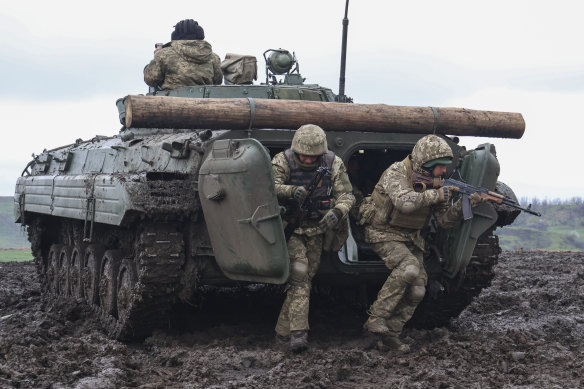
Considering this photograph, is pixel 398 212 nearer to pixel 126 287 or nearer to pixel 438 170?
pixel 438 170

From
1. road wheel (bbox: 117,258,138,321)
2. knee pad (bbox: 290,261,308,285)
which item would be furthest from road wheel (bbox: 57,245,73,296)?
knee pad (bbox: 290,261,308,285)

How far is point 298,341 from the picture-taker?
23.5 ft

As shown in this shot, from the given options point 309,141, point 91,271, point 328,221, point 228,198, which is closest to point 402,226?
point 328,221

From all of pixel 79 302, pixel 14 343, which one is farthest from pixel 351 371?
pixel 79 302

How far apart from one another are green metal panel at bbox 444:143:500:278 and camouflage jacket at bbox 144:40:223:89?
3480 mm

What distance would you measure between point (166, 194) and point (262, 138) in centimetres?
98

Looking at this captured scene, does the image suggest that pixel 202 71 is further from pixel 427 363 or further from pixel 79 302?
pixel 427 363

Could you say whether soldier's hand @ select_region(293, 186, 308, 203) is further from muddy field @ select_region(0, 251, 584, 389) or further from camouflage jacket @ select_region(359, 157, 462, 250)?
muddy field @ select_region(0, 251, 584, 389)

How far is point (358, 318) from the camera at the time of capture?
30.6ft

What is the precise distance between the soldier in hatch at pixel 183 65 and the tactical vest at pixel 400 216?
3.49 metres

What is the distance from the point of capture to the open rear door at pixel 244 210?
22.1 feet

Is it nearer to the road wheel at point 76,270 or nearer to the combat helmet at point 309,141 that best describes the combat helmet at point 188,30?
the road wheel at point 76,270

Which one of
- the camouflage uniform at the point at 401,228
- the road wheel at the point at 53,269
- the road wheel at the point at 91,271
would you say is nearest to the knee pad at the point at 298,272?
the camouflage uniform at the point at 401,228

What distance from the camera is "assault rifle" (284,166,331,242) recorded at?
7.20 metres
